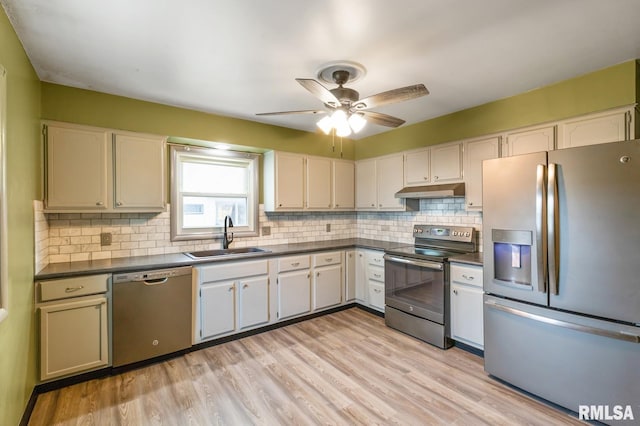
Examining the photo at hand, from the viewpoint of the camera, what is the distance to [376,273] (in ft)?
12.8

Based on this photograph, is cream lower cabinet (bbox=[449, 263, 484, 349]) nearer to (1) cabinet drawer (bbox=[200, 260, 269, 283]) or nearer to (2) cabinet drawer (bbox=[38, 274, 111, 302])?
(1) cabinet drawer (bbox=[200, 260, 269, 283])

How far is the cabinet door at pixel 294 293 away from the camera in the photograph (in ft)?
11.6

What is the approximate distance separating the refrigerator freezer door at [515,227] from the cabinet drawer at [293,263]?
1963 mm

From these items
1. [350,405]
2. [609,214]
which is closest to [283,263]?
[350,405]

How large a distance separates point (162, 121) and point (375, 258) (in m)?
2.87

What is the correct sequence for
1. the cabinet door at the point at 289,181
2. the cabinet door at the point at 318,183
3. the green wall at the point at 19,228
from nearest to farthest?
1. the green wall at the point at 19,228
2. the cabinet door at the point at 289,181
3. the cabinet door at the point at 318,183

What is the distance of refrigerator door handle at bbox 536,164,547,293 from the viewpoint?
214 centimetres

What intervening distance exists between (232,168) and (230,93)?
1200 millimetres

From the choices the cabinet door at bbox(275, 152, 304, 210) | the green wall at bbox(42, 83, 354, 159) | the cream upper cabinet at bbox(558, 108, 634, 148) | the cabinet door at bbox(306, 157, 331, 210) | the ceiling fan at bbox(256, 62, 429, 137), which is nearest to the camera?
the ceiling fan at bbox(256, 62, 429, 137)

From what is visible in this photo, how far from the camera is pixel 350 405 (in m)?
2.17

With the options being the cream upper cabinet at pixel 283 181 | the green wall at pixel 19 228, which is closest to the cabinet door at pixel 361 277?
the cream upper cabinet at pixel 283 181

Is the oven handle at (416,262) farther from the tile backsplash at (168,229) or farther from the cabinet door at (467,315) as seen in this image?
the tile backsplash at (168,229)

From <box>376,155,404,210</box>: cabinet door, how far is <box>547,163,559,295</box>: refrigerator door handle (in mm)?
1951

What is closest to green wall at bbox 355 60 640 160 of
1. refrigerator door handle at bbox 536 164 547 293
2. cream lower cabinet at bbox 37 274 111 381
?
refrigerator door handle at bbox 536 164 547 293
